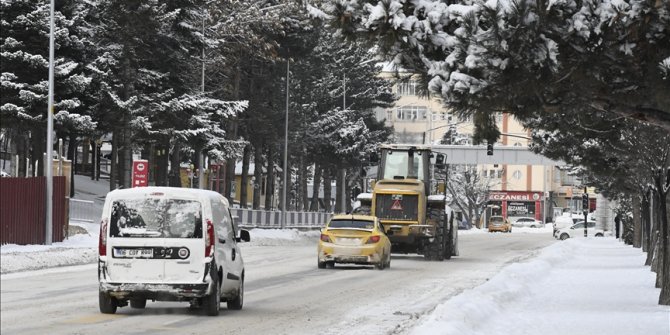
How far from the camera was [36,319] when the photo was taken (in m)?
17.5

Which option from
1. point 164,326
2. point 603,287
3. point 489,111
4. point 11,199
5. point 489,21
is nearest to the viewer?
point 489,21

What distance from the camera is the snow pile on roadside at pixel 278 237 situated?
58312 mm

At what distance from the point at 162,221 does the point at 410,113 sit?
151 m

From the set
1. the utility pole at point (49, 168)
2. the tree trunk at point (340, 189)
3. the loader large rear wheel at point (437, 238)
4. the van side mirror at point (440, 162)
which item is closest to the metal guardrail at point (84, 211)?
the utility pole at point (49, 168)

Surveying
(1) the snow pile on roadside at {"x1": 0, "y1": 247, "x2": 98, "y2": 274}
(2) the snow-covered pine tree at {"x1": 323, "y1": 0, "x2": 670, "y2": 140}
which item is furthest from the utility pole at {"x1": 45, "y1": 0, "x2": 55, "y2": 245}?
(2) the snow-covered pine tree at {"x1": 323, "y1": 0, "x2": 670, "y2": 140}

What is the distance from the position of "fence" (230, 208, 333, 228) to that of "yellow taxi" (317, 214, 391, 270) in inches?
1009

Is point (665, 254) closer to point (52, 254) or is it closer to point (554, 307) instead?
point (554, 307)

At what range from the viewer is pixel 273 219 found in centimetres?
7288

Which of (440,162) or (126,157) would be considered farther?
(126,157)

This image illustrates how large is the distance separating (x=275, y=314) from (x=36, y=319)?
3.63 meters

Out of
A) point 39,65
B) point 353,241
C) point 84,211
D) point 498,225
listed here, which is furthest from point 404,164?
point 498,225

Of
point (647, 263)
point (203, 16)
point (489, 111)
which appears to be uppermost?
point (203, 16)

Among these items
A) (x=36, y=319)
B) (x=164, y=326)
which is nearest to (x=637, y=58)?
(x=164, y=326)

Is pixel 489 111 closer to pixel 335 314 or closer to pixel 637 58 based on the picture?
pixel 637 58
